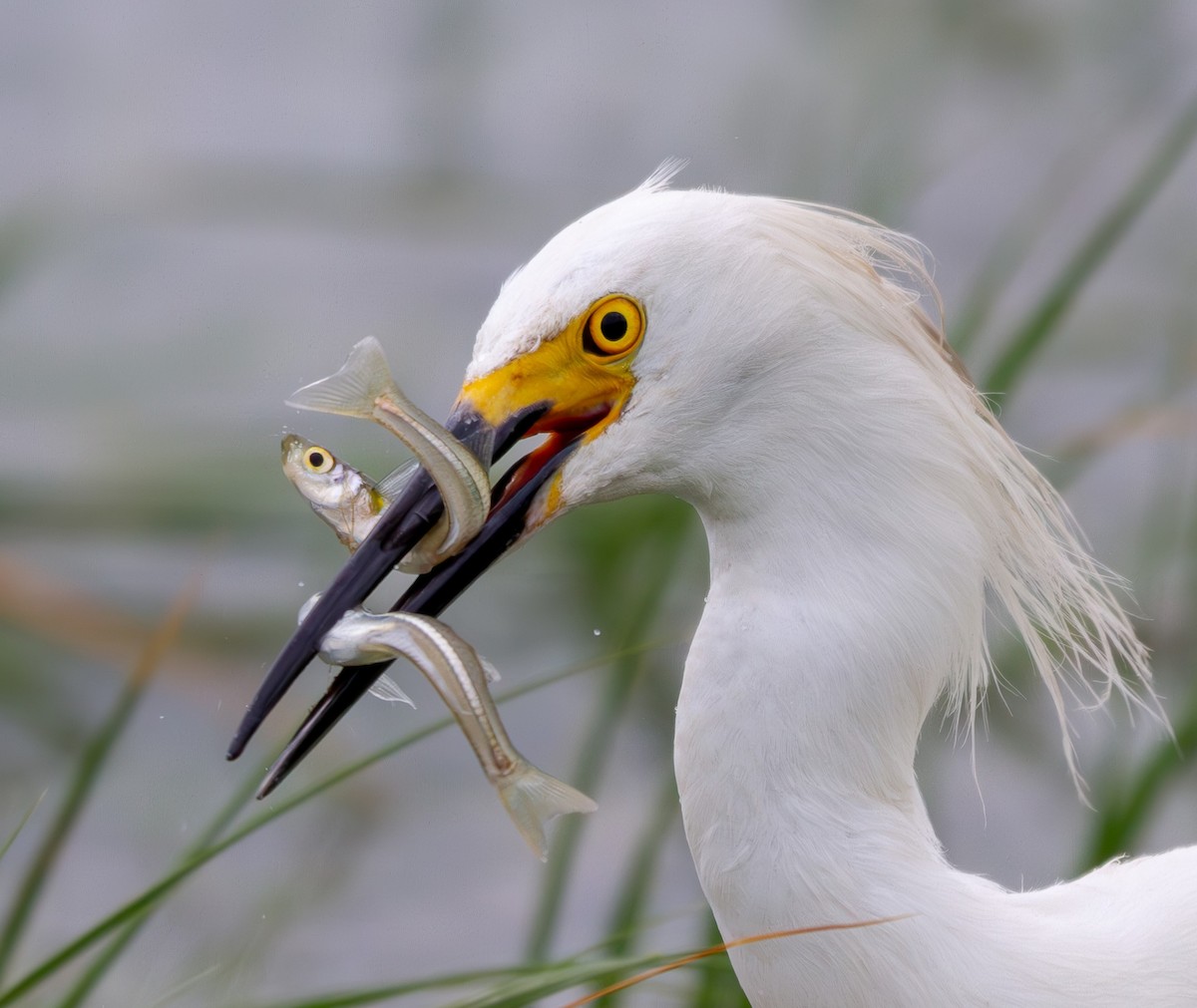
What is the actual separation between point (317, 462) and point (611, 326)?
34 cm

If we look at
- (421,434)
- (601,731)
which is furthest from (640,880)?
(421,434)


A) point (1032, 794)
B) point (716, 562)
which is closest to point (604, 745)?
point (716, 562)

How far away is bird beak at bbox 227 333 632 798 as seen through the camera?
154 centimetres

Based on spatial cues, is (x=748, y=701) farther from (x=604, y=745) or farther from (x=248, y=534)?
(x=248, y=534)

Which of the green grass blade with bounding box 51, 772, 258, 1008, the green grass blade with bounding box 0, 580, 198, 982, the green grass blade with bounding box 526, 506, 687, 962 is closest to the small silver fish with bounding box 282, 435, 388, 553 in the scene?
the green grass blade with bounding box 51, 772, 258, 1008

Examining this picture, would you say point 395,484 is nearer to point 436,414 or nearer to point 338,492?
point 338,492

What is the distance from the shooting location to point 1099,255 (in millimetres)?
2469

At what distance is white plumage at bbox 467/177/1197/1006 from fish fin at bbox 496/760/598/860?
0.20m

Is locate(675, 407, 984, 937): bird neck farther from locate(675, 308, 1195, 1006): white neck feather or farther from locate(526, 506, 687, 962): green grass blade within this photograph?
locate(526, 506, 687, 962): green grass blade

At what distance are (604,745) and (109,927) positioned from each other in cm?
91

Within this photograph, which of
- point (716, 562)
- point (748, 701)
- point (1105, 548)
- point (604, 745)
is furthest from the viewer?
point (1105, 548)

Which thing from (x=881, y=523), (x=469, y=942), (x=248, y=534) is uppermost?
(x=881, y=523)

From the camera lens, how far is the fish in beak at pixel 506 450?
5.01 feet

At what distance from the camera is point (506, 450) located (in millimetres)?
1561
